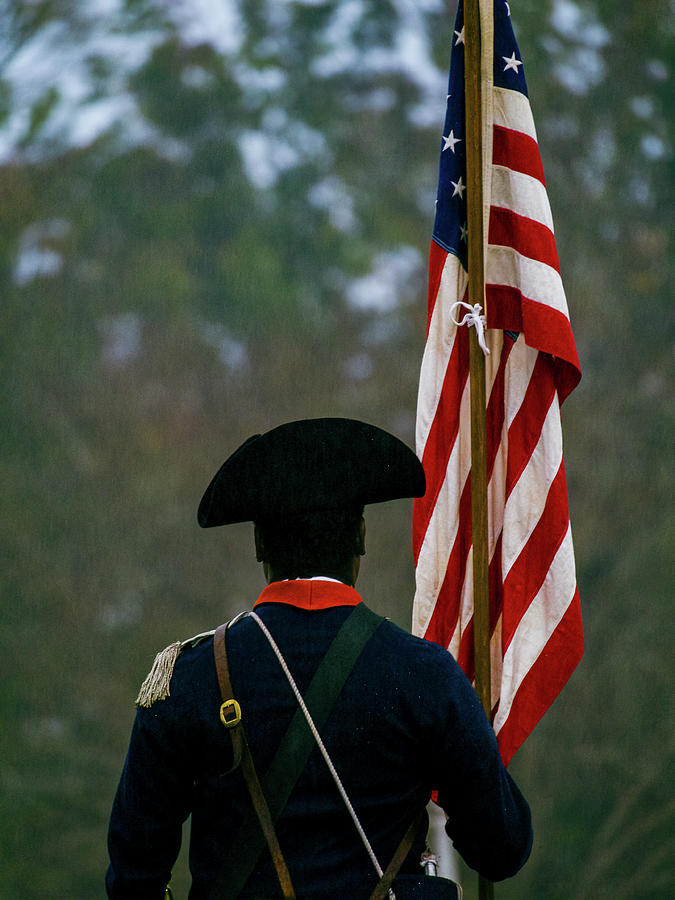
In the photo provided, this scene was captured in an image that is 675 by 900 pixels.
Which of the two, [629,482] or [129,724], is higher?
[629,482]

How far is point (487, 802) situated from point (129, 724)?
2877mm

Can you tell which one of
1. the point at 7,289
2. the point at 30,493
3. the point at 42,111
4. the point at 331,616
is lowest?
the point at 331,616

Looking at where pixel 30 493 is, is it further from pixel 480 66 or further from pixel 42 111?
pixel 480 66

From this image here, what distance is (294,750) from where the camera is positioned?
1.17m

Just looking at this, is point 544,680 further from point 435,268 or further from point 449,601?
point 435,268

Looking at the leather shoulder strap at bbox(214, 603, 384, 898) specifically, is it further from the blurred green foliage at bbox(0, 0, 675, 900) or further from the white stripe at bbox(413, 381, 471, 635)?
the blurred green foliage at bbox(0, 0, 675, 900)

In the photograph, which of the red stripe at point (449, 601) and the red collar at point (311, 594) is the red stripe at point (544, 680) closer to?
the red stripe at point (449, 601)

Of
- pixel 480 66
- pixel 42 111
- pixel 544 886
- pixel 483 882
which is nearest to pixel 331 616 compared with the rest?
pixel 483 882

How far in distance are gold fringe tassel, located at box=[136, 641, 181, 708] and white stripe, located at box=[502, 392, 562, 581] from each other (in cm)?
76

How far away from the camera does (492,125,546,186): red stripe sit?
1787 millimetres

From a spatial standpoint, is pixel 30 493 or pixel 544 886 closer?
pixel 544 886

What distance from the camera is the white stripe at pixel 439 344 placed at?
186cm

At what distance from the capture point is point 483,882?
1.55 m

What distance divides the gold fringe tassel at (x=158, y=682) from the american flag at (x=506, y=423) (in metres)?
0.71
